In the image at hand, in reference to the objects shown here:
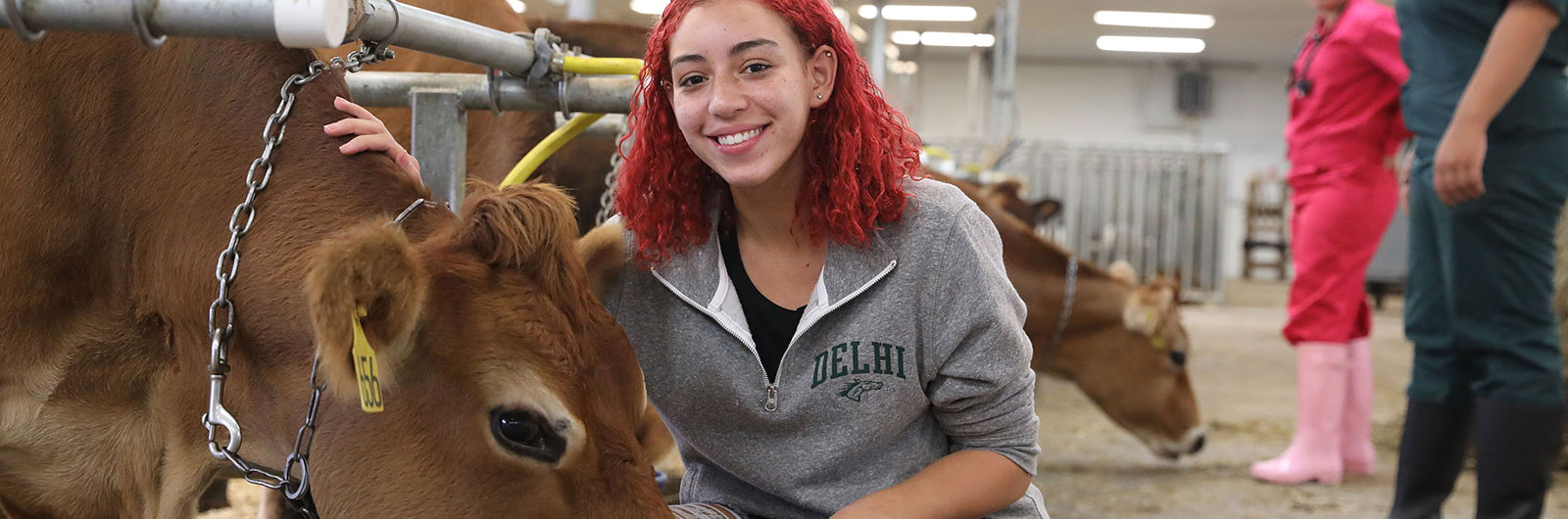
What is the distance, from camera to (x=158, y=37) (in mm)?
1151

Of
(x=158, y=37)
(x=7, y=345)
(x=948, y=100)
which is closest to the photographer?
(x=158, y=37)

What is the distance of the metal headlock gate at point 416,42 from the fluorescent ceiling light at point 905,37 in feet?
49.4

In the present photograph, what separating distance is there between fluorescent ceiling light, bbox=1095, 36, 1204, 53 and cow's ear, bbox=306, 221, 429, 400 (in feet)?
57.9

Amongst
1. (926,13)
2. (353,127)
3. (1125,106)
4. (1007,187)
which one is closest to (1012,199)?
(1007,187)

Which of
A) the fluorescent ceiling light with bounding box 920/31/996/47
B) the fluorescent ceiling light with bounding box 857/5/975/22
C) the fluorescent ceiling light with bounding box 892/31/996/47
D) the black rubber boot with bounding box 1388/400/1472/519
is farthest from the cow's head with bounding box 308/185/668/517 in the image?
the fluorescent ceiling light with bounding box 920/31/996/47

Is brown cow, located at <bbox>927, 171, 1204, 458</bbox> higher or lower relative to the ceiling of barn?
lower

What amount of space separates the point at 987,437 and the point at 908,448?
107mm

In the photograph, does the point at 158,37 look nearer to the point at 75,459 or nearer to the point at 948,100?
the point at 75,459

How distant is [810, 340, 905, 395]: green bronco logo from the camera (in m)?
1.54

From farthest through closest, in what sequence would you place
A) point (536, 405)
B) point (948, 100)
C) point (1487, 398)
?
1. point (948, 100)
2. point (1487, 398)
3. point (536, 405)

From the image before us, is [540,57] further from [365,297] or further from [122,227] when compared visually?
[365,297]

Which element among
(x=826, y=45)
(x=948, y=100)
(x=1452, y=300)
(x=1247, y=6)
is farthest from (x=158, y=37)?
(x=948, y=100)

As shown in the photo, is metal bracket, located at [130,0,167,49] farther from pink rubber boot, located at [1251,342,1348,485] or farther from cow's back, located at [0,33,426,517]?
pink rubber boot, located at [1251,342,1348,485]

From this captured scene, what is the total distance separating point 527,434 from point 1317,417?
3.36 meters
